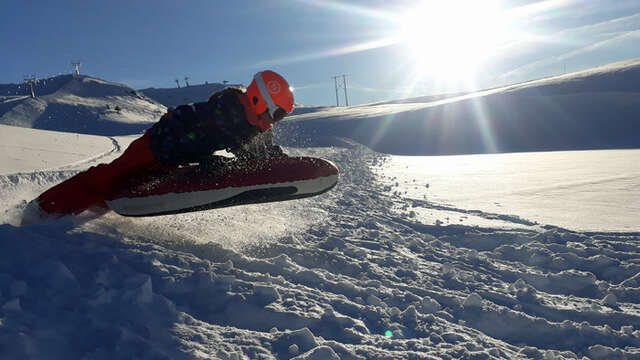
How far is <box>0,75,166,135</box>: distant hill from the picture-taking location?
44062mm

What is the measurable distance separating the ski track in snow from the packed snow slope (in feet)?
52.3

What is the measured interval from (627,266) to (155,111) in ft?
197

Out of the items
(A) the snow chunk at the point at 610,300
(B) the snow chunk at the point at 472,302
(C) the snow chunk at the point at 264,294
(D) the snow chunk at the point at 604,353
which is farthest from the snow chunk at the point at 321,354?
(A) the snow chunk at the point at 610,300

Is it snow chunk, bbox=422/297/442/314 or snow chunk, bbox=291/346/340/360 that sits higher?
snow chunk, bbox=291/346/340/360

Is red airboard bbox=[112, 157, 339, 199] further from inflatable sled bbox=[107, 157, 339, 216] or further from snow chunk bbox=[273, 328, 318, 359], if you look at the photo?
snow chunk bbox=[273, 328, 318, 359]

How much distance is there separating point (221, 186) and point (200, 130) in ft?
2.19

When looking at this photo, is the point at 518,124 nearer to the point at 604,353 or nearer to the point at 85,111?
the point at 604,353

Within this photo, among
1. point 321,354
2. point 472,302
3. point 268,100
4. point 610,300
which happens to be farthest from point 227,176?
point 610,300

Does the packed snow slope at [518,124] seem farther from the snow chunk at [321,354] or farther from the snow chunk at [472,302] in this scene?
the snow chunk at [321,354]

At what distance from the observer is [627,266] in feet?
13.7

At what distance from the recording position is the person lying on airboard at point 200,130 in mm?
4145

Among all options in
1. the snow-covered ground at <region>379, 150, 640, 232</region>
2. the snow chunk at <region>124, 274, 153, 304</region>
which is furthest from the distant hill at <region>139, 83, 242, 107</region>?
the snow chunk at <region>124, 274, 153, 304</region>

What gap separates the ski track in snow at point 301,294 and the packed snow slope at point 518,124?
Answer: 52.3 feet

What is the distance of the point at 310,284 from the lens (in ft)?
11.4
